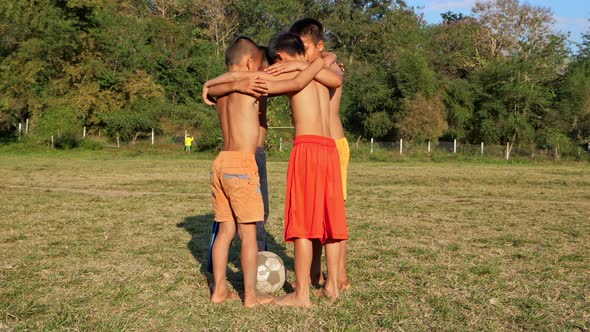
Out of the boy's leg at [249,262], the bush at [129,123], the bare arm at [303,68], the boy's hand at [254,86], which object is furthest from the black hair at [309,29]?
the bush at [129,123]

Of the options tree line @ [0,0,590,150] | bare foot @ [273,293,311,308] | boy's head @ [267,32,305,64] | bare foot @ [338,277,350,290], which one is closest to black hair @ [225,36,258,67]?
boy's head @ [267,32,305,64]

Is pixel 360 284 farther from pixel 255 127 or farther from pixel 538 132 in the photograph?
pixel 538 132

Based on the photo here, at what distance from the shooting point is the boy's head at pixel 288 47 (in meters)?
4.46

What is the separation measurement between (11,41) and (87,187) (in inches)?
1156

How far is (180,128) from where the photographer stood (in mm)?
40844

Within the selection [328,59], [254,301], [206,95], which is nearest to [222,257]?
[254,301]

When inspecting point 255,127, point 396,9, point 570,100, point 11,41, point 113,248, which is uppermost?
point 396,9

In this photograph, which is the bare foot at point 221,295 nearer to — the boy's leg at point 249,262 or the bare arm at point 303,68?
the boy's leg at point 249,262

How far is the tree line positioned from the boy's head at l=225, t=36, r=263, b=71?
2868 centimetres

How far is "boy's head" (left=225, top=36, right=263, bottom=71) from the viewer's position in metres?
4.55

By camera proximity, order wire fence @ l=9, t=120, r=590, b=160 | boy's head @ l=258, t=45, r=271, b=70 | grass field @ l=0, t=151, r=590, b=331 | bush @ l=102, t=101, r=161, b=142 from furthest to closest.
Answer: bush @ l=102, t=101, r=161, b=142 < wire fence @ l=9, t=120, r=590, b=160 < boy's head @ l=258, t=45, r=271, b=70 < grass field @ l=0, t=151, r=590, b=331

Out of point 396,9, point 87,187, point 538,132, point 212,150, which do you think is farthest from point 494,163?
point 396,9

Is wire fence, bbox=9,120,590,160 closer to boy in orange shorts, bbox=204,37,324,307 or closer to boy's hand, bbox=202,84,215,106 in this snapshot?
boy's hand, bbox=202,84,215,106

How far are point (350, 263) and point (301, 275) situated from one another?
156 centimetres
